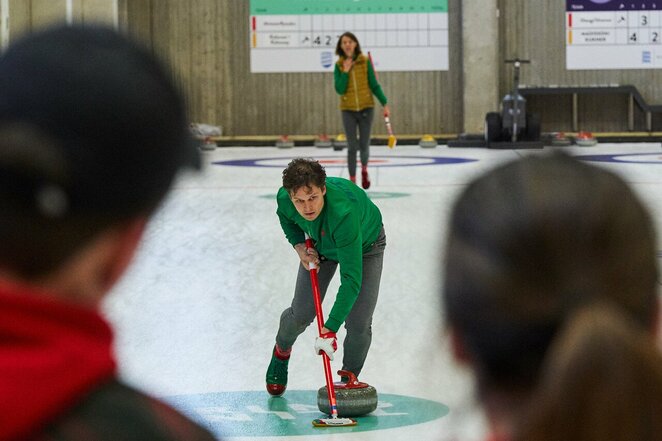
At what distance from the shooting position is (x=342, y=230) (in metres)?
4.70

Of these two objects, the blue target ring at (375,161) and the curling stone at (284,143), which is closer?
the blue target ring at (375,161)

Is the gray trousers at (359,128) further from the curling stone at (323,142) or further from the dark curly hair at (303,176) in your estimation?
the curling stone at (323,142)

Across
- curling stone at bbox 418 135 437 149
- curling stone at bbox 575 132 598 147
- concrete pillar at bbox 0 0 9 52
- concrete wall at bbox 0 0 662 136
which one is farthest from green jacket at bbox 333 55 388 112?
concrete wall at bbox 0 0 662 136

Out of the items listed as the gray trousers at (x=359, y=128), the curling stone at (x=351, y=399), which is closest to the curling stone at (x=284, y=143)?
the gray trousers at (x=359, y=128)

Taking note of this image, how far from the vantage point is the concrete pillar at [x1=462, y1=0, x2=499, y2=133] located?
21156 millimetres

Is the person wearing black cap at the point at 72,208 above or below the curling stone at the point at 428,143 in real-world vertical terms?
below

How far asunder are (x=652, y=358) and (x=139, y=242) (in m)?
0.43

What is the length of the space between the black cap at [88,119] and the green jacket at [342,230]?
3.61 metres

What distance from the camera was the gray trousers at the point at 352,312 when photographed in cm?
499

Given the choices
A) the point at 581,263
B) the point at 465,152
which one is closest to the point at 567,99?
the point at 465,152

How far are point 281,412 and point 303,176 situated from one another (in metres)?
0.93

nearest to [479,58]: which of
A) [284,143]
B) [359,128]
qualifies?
[284,143]

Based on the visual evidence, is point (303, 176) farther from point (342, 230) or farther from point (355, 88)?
point (355, 88)

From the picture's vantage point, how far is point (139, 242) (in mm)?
1035
